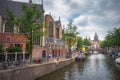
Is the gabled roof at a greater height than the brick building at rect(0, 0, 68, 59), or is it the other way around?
the gabled roof

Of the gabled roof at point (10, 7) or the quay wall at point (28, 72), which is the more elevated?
the gabled roof at point (10, 7)

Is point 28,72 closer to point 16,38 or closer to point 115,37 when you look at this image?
point 16,38

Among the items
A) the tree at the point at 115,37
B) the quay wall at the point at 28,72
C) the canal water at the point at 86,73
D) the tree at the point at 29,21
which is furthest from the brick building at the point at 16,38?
the tree at the point at 115,37

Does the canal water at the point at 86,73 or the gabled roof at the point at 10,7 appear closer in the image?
the canal water at the point at 86,73

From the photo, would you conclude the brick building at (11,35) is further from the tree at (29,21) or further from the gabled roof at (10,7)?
the tree at (29,21)

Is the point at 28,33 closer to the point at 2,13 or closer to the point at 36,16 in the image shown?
the point at 36,16

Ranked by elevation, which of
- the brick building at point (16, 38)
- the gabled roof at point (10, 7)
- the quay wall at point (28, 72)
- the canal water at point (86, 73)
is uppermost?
the gabled roof at point (10, 7)

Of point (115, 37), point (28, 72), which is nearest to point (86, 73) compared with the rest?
point (28, 72)

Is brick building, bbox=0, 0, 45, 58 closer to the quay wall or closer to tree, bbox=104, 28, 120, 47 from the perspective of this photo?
the quay wall

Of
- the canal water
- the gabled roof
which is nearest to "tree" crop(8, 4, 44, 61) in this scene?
the canal water

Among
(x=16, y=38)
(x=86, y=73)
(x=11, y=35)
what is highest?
(x=11, y=35)

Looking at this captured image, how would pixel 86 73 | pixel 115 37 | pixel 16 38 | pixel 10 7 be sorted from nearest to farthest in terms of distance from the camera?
pixel 86 73, pixel 16 38, pixel 10 7, pixel 115 37

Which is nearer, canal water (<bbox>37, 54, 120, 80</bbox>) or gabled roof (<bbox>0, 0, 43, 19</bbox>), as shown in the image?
canal water (<bbox>37, 54, 120, 80</bbox>)

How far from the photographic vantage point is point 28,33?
30.8 meters
